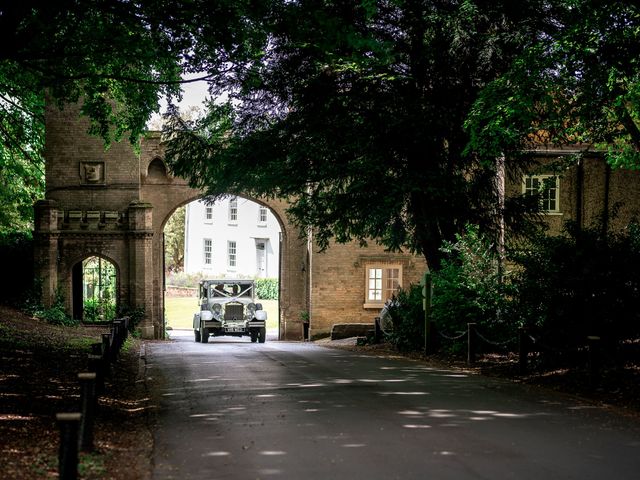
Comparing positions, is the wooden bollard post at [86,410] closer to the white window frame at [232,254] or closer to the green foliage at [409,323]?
the green foliage at [409,323]

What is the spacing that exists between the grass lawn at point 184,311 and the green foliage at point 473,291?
28.9m

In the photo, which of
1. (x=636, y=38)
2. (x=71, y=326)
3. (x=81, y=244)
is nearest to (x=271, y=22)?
(x=636, y=38)

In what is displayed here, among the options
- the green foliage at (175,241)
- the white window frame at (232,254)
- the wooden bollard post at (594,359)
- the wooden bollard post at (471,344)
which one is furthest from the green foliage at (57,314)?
the green foliage at (175,241)

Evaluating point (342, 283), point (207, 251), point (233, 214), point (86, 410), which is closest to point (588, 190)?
point (342, 283)

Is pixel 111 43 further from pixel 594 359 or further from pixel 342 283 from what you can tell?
pixel 342 283

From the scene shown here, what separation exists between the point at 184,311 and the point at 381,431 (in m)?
43.6

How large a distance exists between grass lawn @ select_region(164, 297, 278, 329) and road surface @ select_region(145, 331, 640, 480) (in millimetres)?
32659

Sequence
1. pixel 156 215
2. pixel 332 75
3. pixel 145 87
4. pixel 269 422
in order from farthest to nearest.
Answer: pixel 156 215
pixel 332 75
pixel 145 87
pixel 269 422

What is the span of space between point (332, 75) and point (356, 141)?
206cm

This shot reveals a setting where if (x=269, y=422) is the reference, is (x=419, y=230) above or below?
above

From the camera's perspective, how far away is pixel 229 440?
802 centimetres

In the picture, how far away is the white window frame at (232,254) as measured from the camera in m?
57.9

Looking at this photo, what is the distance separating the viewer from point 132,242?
31.1 metres

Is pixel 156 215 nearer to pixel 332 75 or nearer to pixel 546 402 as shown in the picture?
pixel 332 75
